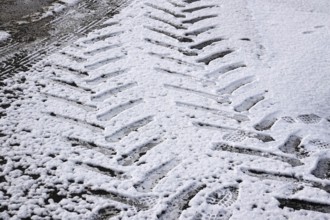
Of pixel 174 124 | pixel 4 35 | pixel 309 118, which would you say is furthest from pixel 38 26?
pixel 309 118

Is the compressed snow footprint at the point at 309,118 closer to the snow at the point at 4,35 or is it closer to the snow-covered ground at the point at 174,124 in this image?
the snow-covered ground at the point at 174,124

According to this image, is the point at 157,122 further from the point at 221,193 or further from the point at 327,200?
the point at 327,200

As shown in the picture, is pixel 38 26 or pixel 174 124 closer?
pixel 174 124

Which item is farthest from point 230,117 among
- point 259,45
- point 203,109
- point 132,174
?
point 259,45

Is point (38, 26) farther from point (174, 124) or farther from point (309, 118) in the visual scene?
point (309, 118)

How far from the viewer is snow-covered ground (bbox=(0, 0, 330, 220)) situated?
115 inches

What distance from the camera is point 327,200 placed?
9.64ft

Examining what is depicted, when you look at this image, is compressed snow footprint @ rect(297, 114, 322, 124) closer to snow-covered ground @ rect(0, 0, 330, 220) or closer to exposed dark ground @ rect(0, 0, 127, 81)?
snow-covered ground @ rect(0, 0, 330, 220)

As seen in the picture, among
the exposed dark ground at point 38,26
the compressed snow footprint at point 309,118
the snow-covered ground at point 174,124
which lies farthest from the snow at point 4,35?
the compressed snow footprint at point 309,118

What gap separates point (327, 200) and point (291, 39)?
8.79 feet

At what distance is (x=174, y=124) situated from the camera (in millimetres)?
3713

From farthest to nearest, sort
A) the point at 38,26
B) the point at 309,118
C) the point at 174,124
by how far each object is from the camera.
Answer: the point at 38,26
the point at 309,118
the point at 174,124

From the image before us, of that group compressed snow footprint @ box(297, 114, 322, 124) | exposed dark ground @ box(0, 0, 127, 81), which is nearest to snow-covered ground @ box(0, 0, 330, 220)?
compressed snow footprint @ box(297, 114, 322, 124)

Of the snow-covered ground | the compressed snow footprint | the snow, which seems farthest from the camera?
the snow
